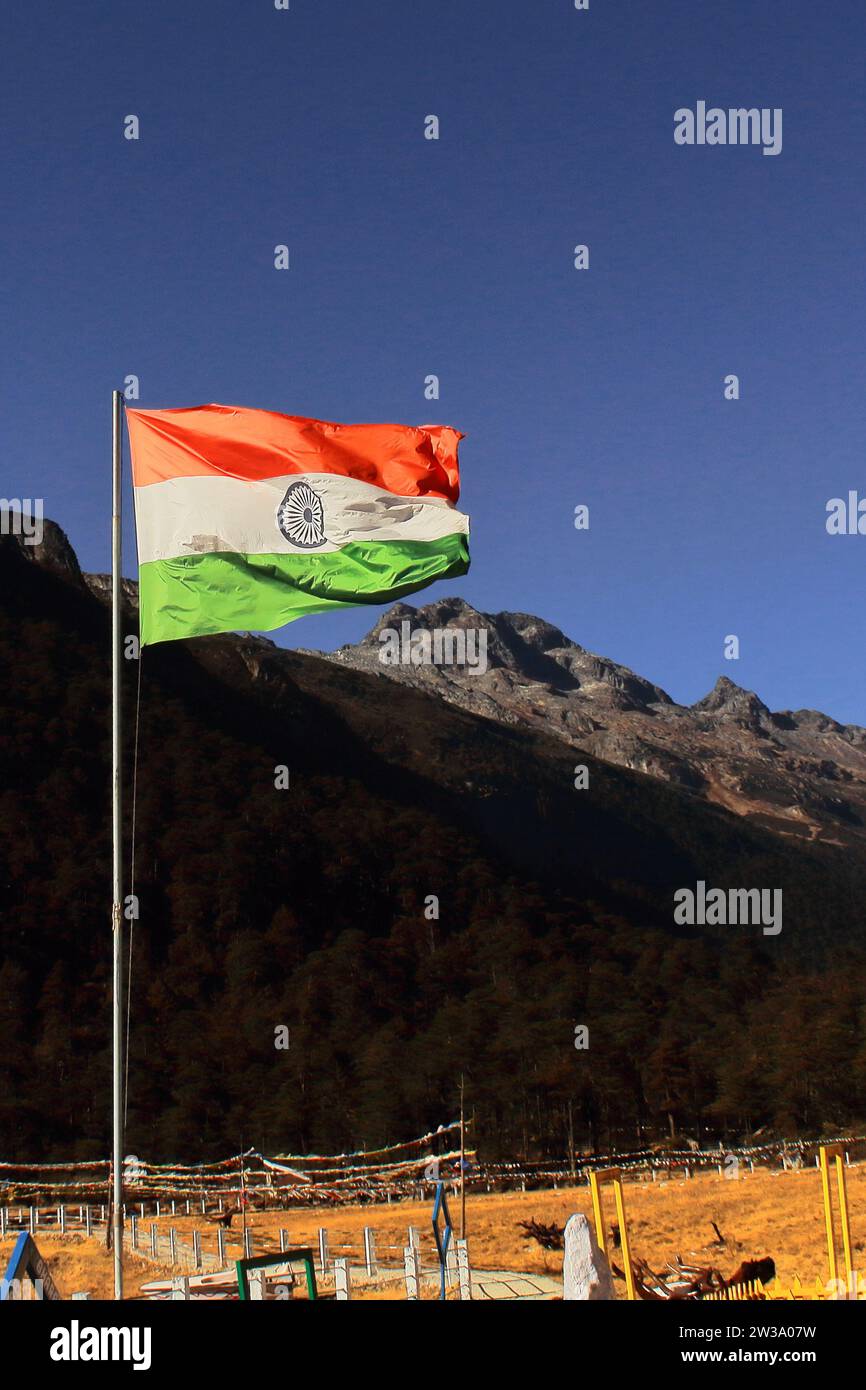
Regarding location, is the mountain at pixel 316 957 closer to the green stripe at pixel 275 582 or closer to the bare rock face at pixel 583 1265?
the green stripe at pixel 275 582

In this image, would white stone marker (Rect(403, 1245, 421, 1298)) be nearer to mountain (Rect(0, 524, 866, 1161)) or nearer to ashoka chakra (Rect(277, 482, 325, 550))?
ashoka chakra (Rect(277, 482, 325, 550))

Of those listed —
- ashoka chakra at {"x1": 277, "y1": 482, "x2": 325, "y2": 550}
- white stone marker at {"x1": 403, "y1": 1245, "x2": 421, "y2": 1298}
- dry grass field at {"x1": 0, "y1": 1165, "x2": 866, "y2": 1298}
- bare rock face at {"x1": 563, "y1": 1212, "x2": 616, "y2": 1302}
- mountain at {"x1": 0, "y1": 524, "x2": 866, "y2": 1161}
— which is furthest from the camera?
mountain at {"x1": 0, "y1": 524, "x2": 866, "y2": 1161}

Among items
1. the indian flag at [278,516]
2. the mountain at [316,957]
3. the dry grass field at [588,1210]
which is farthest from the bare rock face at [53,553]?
the indian flag at [278,516]

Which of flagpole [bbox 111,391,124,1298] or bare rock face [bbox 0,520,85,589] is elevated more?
bare rock face [bbox 0,520,85,589]

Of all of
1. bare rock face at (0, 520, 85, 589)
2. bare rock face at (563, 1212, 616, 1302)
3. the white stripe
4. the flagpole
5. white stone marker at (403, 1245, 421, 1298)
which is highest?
bare rock face at (0, 520, 85, 589)

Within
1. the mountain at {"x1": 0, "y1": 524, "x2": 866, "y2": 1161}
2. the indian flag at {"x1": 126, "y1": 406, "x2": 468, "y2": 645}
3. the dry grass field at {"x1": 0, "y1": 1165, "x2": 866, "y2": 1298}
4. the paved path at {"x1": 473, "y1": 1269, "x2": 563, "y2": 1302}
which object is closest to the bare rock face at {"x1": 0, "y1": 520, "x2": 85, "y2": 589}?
the mountain at {"x1": 0, "y1": 524, "x2": 866, "y2": 1161}

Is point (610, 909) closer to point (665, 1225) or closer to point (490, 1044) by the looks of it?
point (490, 1044)

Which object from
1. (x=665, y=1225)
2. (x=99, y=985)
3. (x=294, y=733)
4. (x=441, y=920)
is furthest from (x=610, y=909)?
(x=665, y=1225)
